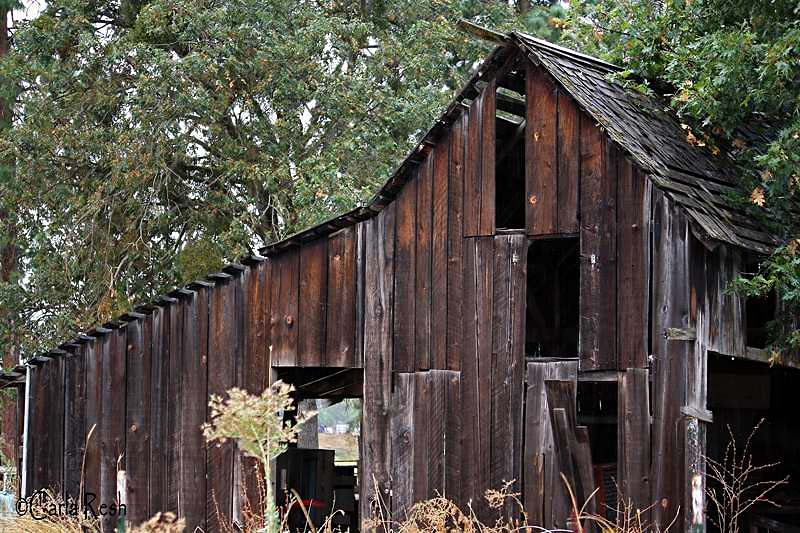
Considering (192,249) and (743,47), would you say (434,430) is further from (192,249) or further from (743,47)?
(192,249)

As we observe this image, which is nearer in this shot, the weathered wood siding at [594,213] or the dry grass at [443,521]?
the dry grass at [443,521]

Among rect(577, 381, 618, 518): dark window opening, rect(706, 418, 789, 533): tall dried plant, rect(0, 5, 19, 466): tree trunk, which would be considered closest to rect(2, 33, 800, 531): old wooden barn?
rect(706, 418, 789, 533): tall dried plant

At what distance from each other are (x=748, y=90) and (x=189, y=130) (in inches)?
460

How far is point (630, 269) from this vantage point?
10.7 metres

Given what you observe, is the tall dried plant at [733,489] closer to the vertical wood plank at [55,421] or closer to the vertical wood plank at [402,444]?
the vertical wood plank at [402,444]

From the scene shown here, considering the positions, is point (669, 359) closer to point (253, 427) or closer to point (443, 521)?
point (443, 521)

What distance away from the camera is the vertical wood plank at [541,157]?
11203mm

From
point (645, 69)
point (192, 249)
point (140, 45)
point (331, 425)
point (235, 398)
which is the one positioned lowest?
point (331, 425)

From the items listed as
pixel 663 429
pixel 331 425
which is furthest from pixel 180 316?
pixel 331 425

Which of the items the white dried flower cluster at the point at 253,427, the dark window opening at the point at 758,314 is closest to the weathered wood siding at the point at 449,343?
the dark window opening at the point at 758,314

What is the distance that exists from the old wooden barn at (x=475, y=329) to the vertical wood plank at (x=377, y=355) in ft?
0.07

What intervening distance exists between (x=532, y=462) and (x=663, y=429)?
4.26 feet

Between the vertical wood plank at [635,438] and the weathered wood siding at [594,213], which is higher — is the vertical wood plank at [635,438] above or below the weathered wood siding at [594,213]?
below

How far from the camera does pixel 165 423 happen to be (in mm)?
12992
